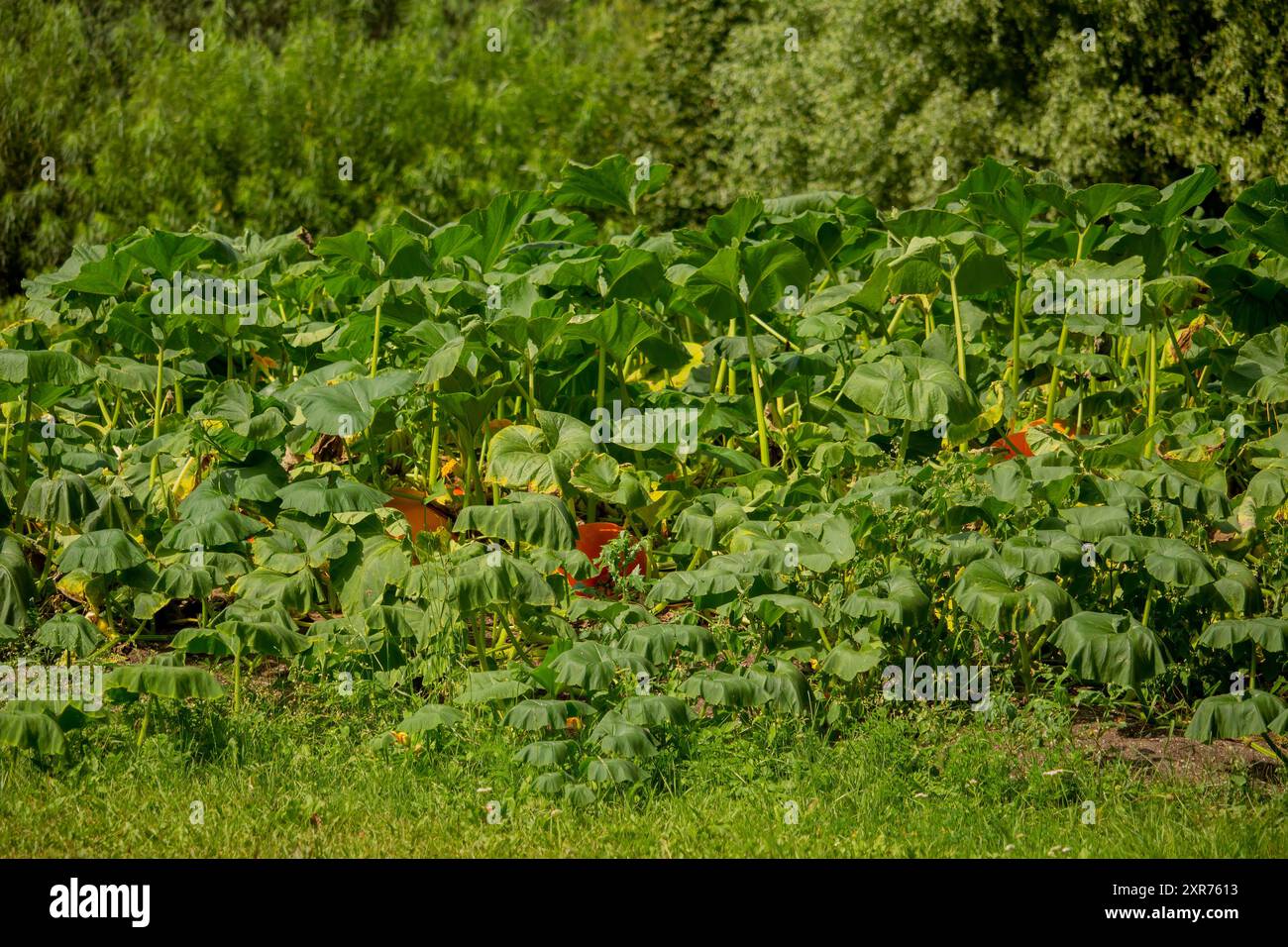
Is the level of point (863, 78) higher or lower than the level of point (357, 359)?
higher

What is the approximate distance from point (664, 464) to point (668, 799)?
1.66 metres

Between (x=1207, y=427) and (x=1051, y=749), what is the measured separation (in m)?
1.43

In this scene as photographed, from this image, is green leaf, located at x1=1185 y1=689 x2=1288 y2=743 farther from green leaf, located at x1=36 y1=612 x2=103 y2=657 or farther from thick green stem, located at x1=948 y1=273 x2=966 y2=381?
green leaf, located at x1=36 y1=612 x2=103 y2=657

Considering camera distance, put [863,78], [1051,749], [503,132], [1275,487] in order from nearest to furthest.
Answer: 1. [1051,749]
2. [1275,487]
3. [863,78]
4. [503,132]


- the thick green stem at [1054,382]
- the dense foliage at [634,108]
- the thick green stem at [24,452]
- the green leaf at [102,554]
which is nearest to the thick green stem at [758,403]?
the thick green stem at [1054,382]

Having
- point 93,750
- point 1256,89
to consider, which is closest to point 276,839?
point 93,750

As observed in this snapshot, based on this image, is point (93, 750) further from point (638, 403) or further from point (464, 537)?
point (638, 403)

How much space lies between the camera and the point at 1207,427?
4.32 meters

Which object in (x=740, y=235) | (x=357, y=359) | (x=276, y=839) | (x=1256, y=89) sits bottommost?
(x=276, y=839)

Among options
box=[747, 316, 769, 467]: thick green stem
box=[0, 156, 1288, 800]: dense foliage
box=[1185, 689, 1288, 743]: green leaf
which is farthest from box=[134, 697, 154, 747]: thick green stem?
box=[1185, 689, 1288, 743]: green leaf

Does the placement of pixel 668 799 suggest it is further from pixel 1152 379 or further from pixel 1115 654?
pixel 1152 379

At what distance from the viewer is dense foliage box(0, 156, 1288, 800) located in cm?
343

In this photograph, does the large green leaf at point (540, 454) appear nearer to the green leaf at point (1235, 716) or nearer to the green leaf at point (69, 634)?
the green leaf at point (69, 634)

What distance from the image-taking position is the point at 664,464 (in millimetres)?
4695
